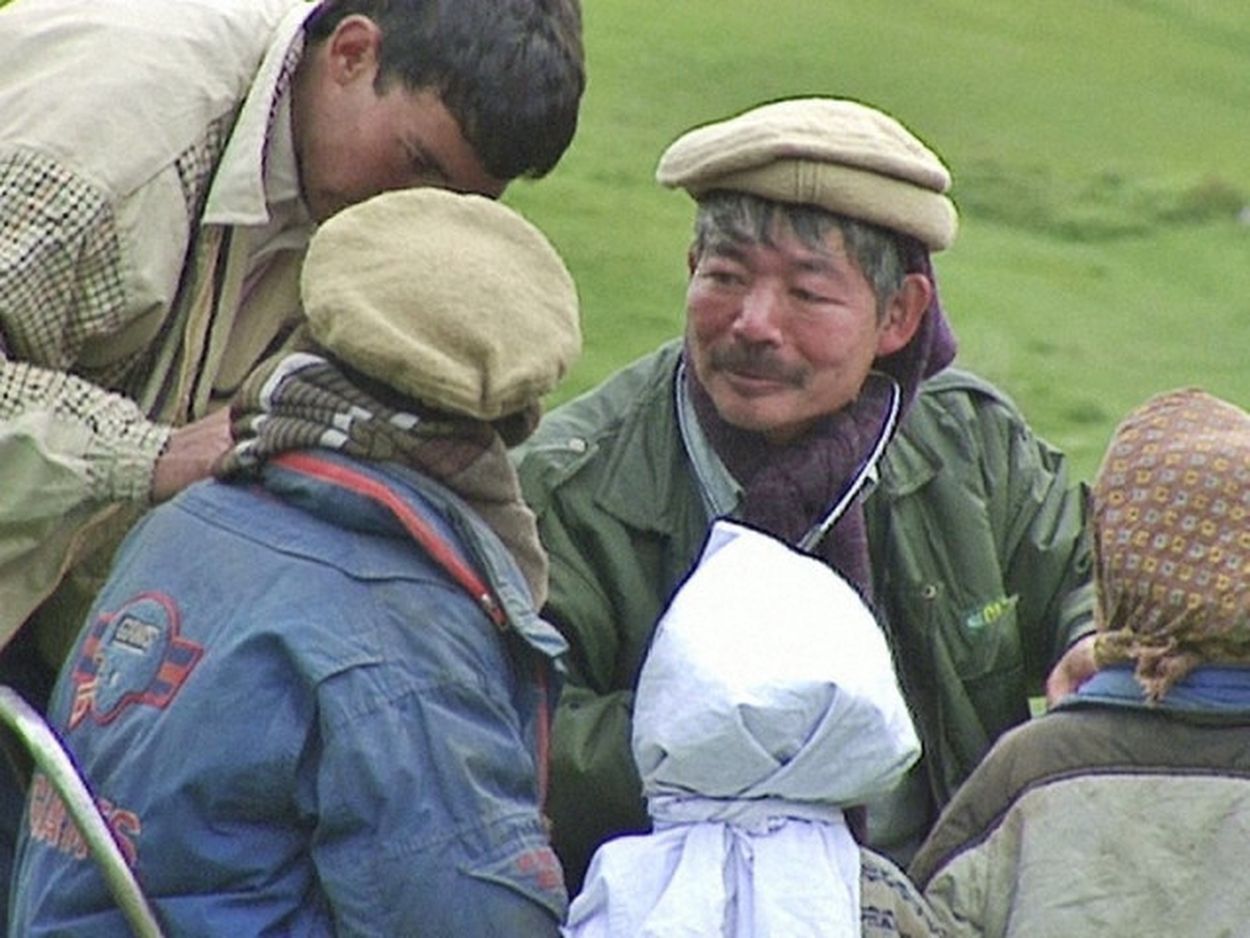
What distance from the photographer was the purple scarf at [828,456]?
3549mm

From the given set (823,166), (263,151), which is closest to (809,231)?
(823,166)

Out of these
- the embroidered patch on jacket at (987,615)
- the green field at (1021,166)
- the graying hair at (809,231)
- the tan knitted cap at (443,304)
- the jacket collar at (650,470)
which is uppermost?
the tan knitted cap at (443,304)

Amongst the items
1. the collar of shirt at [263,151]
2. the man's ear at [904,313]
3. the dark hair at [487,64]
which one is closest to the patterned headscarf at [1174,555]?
the man's ear at [904,313]

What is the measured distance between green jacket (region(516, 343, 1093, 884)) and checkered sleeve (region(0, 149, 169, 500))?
596 mm

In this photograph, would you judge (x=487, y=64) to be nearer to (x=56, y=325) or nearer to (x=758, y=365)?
(x=758, y=365)

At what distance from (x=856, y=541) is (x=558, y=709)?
0.43m

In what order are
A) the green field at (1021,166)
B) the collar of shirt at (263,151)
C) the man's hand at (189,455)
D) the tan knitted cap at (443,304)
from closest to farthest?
1. the tan knitted cap at (443,304)
2. the man's hand at (189,455)
3. the collar of shirt at (263,151)
4. the green field at (1021,166)

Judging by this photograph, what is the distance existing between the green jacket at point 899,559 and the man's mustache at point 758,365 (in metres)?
0.16

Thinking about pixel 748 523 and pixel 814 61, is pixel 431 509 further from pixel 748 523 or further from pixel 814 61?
pixel 814 61

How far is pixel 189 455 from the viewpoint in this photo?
126 inches

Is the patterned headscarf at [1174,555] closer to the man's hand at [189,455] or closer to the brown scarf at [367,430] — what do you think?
the brown scarf at [367,430]

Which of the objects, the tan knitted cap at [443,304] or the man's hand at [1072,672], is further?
the man's hand at [1072,672]

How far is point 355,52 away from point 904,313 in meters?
0.74

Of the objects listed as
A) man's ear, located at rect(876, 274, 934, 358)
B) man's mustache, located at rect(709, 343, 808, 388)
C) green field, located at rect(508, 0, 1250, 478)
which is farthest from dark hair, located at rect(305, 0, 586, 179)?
green field, located at rect(508, 0, 1250, 478)
